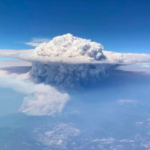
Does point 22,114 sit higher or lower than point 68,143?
higher

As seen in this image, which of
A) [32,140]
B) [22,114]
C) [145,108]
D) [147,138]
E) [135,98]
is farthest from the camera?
[135,98]

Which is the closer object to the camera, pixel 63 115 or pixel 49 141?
pixel 49 141

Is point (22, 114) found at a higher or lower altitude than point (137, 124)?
higher

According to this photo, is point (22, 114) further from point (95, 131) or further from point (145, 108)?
point (145, 108)

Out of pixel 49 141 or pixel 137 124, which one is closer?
pixel 49 141

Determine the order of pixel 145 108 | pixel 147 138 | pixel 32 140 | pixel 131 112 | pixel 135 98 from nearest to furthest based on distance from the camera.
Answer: pixel 32 140
pixel 147 138
pixel 131 112
pixel 145 108
pixel 135 98

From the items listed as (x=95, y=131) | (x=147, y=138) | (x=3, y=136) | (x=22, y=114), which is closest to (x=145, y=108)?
(x=147, y=138)

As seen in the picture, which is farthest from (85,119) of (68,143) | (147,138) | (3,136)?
(3,136)

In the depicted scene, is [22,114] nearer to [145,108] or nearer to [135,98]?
[145,108]

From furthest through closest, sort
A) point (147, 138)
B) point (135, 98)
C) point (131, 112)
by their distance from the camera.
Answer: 1. point (135, 98)
2. point (131, 112)
3. point (147, 138)
